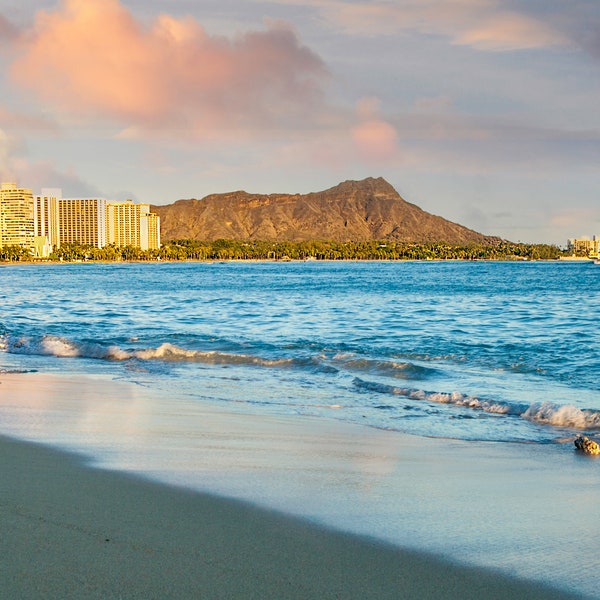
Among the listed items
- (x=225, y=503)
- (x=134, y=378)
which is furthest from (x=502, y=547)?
(x=134, y=378)

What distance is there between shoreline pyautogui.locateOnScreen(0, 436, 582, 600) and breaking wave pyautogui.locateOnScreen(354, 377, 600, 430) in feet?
20.3

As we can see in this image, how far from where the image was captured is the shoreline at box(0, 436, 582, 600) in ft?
14.2

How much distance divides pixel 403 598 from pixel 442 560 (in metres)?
0.64

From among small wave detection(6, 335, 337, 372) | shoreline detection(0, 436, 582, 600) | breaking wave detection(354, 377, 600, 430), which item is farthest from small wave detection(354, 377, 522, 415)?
shoreline detection(0, 436, 582, 600)

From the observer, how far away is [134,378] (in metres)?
14.9

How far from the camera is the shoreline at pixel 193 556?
4328mm

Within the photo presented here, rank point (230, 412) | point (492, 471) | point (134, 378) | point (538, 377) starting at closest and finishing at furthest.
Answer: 1. point (492, 471)
2. point (230, 412)
3. point (134, 378)
4. point (538, 377)

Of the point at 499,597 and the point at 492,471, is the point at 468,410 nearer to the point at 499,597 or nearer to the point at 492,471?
the point at 492,471

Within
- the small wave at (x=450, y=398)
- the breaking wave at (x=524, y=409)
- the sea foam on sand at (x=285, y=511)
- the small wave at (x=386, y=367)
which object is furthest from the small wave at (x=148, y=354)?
the sea foam on sand at (x=285, y=511)

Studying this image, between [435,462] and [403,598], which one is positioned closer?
[403,598]

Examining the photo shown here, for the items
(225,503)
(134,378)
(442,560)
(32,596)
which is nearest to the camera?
(32,596)

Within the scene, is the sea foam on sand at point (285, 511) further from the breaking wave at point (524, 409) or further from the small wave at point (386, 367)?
the small wave at point (386, 367)

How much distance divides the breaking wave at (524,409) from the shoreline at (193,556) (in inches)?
243

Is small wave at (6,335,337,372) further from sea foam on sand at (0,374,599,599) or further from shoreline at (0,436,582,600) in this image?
shoreline at (0,436,582,600)
